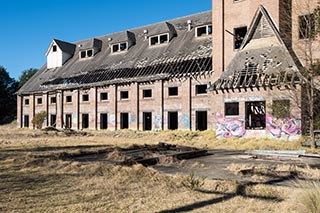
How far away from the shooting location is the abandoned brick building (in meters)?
20.2

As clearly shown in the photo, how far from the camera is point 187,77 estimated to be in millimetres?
27344

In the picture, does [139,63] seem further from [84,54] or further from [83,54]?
[83,54]

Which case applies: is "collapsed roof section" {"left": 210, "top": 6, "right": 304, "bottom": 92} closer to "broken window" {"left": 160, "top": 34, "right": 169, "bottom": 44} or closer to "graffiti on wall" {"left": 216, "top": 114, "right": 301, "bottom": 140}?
"graffiti on wall" {"left": 216, "top": 114, "right": 301, "bottom": 140}

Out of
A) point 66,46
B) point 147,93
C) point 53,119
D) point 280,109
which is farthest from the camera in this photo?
point 66,46

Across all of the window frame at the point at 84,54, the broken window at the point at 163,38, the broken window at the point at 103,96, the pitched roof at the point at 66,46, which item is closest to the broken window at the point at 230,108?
the broken window at the point at 163,38

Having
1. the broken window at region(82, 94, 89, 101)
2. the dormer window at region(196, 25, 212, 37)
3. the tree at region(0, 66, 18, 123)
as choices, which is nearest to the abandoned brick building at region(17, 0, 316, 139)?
the dormer window at region(196, 25, 212, 37)

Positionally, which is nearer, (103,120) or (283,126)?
(283,126)

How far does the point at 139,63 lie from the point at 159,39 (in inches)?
144

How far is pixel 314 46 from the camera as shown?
19.7 m

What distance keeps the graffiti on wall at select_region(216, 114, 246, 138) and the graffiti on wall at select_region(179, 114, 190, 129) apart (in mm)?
4968

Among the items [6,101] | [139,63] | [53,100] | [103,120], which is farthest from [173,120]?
[6,101]

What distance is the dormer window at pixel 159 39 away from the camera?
33.8 m

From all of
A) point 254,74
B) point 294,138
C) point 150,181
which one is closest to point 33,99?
point 254,74

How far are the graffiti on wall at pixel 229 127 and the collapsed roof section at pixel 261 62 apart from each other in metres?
2.21
